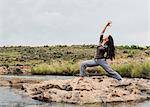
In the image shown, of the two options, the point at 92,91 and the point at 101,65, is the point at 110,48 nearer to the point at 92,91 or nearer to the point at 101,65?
the point at 101,65

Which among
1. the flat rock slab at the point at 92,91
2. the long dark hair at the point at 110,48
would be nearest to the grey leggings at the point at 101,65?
the flat rock slab at the point at 92,91

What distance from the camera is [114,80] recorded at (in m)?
23.6

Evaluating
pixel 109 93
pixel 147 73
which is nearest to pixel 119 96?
pixel 109 93

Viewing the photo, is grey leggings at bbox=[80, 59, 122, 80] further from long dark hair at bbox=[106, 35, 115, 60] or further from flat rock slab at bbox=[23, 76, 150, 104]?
long dark hair at bbox=[106, 35, 115, 60]

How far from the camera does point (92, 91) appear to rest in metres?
22.1

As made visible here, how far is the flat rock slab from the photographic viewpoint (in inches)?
851

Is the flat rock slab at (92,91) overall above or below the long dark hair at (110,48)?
below

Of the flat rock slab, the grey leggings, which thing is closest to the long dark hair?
the grey leggings

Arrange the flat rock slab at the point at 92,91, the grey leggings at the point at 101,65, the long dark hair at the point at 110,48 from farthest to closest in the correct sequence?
the grey leggings at the point at 101,65 < the long dark hair at the point at 110,48 < the flat rock slab at the point at 92,91

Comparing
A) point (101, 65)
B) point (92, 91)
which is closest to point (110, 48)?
point (101, 65)

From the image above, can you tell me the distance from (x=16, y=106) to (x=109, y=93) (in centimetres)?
425

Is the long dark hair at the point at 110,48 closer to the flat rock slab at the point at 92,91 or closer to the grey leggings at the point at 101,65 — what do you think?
the grey leggings at the point at 101,65

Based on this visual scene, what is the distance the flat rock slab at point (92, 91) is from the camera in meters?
21.6

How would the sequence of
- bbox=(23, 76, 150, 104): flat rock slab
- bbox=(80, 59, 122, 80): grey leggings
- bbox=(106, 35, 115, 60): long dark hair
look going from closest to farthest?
bbox=(23, 76, 150, 104): flat rock slab, bbox=(106, 35, 115, 60): long dark hair, bbox=(80, 59, 122, 80): grey leggings
